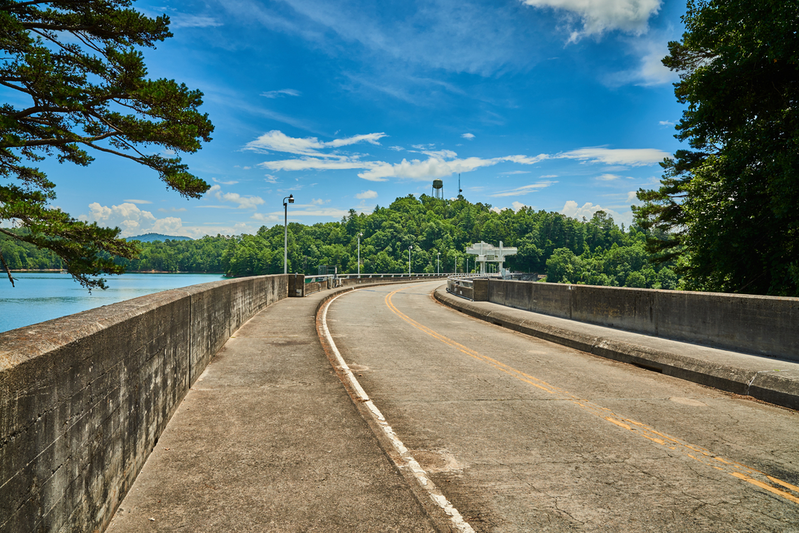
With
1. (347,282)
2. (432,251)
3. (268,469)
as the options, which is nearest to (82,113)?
(268,469)

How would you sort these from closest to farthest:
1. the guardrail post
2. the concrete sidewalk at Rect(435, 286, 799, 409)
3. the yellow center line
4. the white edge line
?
the white edge line < the yellow center line < the concrete sidewalk at Rect(435, 286, 799, 409) < the guardrail post

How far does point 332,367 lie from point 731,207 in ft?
47.5

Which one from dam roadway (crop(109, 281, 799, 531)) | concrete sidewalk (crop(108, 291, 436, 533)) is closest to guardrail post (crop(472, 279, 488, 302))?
dam roadway (crop(109, 281, 799, 531))

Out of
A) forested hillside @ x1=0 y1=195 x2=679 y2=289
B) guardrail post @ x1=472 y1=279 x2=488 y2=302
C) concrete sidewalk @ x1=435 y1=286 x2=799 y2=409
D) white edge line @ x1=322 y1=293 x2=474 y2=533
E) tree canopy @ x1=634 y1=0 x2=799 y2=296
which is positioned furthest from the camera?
forested hillside @ x1=0 y1=195 x2=679 y2=289

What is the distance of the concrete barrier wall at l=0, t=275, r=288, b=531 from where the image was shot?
243 centimetres

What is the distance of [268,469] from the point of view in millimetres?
4504

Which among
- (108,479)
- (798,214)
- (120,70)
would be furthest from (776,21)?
(120,70)

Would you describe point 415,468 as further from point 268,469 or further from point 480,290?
point 480,290

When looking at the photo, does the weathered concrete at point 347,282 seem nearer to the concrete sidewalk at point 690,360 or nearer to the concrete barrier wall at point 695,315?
the concrete barrier wall at point 695,315

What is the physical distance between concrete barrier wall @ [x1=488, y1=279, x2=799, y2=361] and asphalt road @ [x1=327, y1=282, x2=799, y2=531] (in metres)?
2.30

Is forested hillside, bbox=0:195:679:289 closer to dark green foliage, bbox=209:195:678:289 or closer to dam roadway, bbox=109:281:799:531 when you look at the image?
dark green foliage, bbox=209:195:678:289

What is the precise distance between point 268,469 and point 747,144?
17.0 meters

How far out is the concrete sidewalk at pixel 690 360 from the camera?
7.18 metres

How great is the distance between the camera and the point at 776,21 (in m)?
12.1
